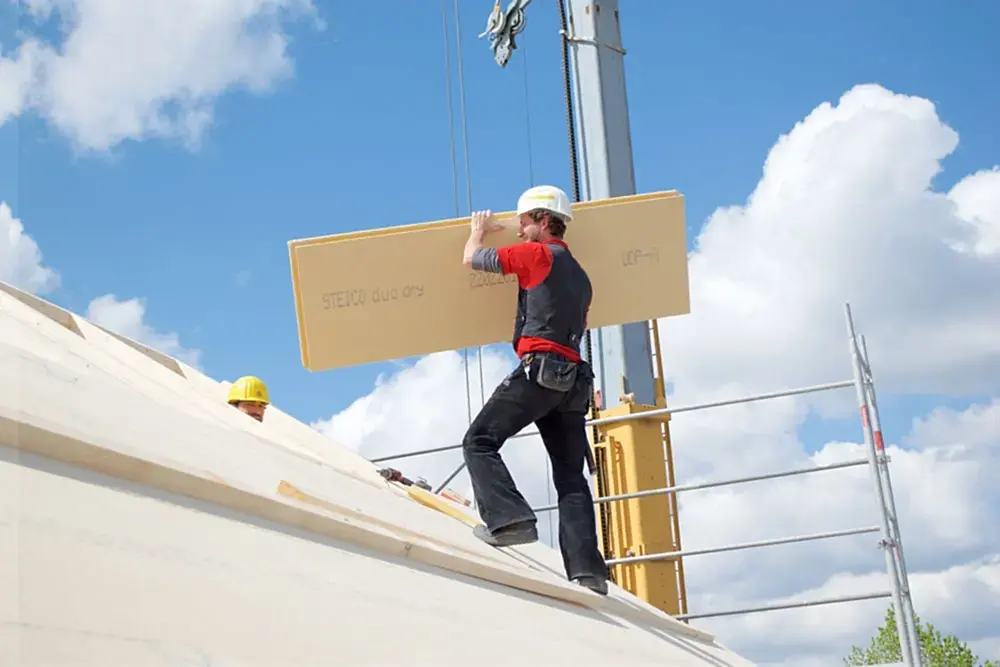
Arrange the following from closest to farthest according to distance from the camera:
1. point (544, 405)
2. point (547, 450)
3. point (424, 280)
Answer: point (544, 405) → point (547, 450) → point (424, 280)

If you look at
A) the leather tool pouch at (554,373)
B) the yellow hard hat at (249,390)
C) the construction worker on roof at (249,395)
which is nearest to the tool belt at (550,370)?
the leather tool pouch at (554,373)

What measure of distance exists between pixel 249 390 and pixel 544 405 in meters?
3.10

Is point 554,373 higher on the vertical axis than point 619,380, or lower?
lower

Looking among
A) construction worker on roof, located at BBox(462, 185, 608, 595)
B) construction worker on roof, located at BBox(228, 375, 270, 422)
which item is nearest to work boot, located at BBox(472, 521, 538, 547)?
construction worker on roof, located at BBox(462, 185, 608, 595)

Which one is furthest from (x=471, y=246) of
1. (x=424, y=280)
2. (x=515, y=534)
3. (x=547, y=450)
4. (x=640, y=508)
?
(x=640, y=508)

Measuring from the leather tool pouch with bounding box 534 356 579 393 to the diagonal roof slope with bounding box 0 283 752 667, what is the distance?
601 mm

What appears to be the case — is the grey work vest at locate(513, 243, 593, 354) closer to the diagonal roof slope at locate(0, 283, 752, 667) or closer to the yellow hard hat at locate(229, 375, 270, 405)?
the diagonal roof slope at locate(0, 283, 752, 667)

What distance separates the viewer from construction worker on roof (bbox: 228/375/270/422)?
5700 millimetres

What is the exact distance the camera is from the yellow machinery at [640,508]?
6.55 m

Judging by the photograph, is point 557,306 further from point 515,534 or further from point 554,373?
point 515,534

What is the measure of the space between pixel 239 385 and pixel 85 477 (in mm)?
4592

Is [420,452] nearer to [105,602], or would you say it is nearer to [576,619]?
[576,619]

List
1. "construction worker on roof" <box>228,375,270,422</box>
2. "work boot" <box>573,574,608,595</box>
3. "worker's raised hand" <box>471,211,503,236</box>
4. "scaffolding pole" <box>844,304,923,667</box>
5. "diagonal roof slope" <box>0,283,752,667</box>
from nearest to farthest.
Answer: "diagonal roof slope" <box>0,283,752,667</box>
"work boot" <box>573,574,608,595</box>
"worker's raised hand" <box>471,211,503,236</box>
"scaffolding pole" <box>844,304,923,667</box>
"construction worker on roof" <box>228,375,270,422</box>

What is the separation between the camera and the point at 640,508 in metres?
6.56
